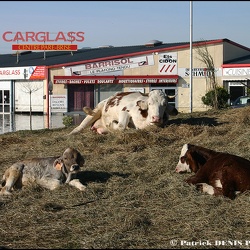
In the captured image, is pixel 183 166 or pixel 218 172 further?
pixel 183 166

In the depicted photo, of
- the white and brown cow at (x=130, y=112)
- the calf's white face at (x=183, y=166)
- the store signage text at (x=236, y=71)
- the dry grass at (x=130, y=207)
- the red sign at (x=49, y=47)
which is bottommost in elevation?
the dry grass at (x=130, y=207)

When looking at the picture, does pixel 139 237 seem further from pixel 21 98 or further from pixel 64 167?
pixel 21 98

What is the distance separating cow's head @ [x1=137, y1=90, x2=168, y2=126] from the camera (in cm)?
1313

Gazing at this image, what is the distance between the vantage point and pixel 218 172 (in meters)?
7.92

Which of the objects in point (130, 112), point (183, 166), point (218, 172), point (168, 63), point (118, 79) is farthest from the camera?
point (118, 79)

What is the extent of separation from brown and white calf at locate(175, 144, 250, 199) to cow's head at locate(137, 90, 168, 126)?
170 inches

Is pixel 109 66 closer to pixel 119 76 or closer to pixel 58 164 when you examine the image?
pixel 119 76

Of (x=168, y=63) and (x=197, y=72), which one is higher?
(x=168, y=63)

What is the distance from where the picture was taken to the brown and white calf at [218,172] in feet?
25.1

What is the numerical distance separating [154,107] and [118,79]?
3595cm

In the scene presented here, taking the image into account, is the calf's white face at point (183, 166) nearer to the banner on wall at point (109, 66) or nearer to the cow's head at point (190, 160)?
the cow's head at point (190, 160)

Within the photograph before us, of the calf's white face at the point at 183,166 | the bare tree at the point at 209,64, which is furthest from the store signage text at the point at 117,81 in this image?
the calf's white face at the point at 183,166

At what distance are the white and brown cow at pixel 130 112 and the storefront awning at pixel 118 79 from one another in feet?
106

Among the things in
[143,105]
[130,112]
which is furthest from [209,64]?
[143,105]
